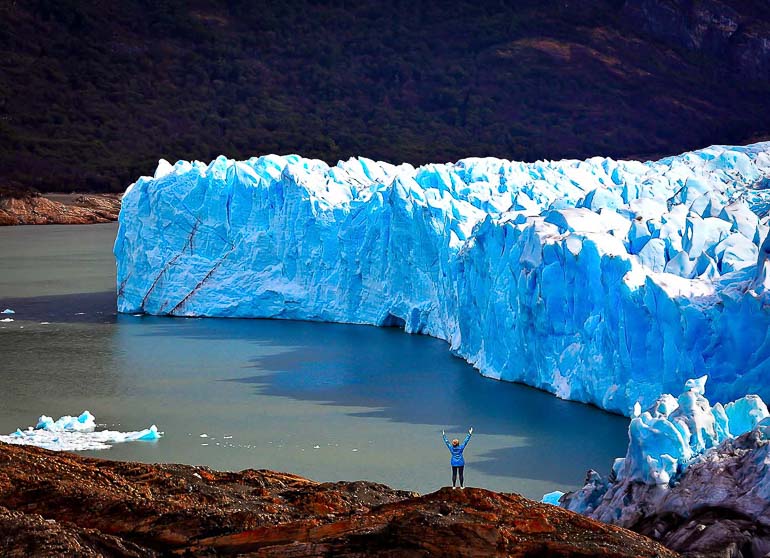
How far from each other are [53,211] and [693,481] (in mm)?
36119

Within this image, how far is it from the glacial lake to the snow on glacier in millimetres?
421

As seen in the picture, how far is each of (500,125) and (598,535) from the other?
43568 mm

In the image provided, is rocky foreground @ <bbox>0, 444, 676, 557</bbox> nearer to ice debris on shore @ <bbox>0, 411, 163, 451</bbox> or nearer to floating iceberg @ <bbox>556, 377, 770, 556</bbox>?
floating iceberg @ <bbox>556, 377, 770, 556</bbox>

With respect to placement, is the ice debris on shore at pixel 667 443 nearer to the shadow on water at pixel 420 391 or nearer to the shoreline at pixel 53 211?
the shadow on water at pixel 420 391

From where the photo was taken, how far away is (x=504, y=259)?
12.7 meters

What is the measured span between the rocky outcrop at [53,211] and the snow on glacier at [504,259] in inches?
869

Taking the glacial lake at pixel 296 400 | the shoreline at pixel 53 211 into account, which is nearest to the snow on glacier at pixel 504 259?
the glacial lake at pixel 296 400

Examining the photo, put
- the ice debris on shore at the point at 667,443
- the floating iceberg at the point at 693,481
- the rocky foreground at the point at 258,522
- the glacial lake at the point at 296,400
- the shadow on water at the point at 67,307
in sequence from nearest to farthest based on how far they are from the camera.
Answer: the rocky foreground at the point at 258,522 → the floating iceberg at the point at 693,481 → the ice debris on shore at the point at 667,443 → the glacial lake at the point at 296,400 → the shadow on water at the point at 67,307

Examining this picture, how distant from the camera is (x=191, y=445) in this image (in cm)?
986

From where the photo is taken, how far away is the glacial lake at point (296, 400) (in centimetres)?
934

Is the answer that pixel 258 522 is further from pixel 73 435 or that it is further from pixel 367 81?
pixel 367 81

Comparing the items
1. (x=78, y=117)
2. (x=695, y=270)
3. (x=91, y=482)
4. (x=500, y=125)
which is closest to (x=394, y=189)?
(x=695, y=270)

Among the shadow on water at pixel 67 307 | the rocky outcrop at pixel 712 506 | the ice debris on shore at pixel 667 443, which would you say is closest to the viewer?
the rocky outcrop at pixel 712 506

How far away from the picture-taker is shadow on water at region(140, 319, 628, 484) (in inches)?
376
